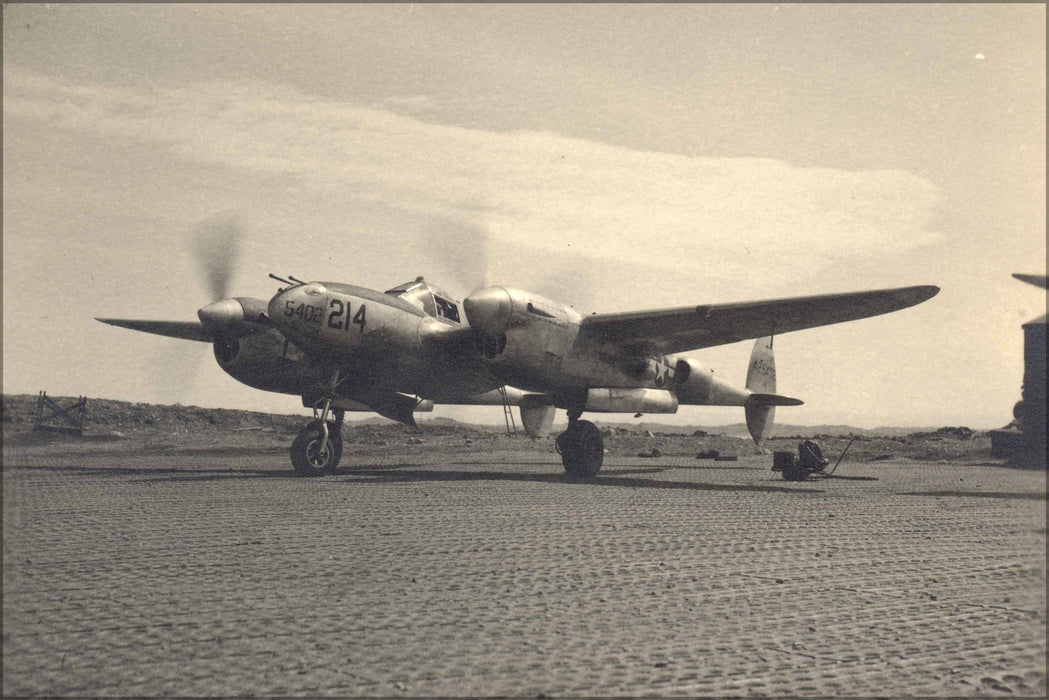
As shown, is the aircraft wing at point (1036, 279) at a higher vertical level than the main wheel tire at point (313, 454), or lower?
higher

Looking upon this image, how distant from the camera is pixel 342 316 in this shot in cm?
1689

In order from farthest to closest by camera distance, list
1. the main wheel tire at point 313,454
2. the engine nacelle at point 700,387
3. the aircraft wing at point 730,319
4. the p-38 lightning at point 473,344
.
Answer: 1. the engine nacelle at point 700,387
2. the main wheel tire at point 313,454
3. the p-38 lightning at point 473,344
4. the aircraft wing at point 730,319

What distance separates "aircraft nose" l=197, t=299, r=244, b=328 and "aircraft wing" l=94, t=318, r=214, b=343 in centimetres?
490

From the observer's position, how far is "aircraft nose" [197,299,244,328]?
58.7ft

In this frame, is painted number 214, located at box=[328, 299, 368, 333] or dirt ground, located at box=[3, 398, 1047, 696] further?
painted number 214, located at box=[328, 299, 368, 333]

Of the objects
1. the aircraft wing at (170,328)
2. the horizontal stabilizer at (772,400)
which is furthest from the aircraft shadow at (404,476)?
the horizontal stabilizer at (772,400)

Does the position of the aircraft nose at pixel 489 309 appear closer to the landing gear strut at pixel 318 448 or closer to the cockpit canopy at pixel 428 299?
the cockpit canopy at pixel 428 299

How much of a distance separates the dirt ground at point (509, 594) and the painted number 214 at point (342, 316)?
4154 mm

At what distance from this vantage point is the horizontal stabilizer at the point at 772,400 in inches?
952

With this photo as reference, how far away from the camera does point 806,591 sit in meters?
6.75

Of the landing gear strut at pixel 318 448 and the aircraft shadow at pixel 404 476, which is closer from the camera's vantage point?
the aircraft shadow at pixel 404 476

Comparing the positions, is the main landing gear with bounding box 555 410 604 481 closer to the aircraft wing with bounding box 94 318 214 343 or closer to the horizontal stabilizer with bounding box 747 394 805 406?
the horizontal stabilizer with bounding box 747 394 805 406

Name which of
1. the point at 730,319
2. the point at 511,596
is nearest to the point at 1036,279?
the point at 511,596

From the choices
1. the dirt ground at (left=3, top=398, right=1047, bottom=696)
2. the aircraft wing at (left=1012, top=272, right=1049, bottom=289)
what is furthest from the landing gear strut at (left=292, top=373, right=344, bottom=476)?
the aircraft wing at (left=1012, top=272, right=1049, bottom=289)
